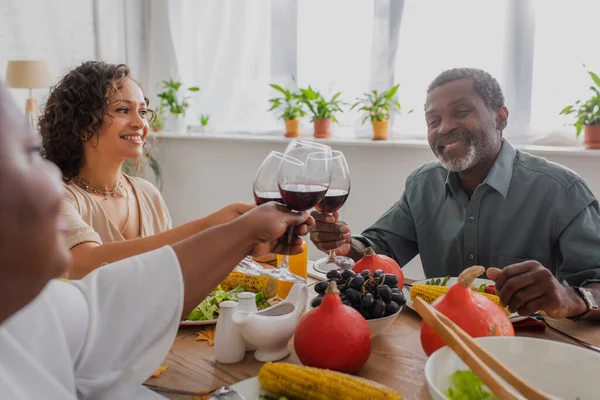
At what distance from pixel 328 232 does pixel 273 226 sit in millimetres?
525

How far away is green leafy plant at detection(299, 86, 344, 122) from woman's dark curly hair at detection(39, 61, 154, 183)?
169 centimetres

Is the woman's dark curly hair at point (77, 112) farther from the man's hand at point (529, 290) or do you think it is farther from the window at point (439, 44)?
the window at point (439, 44)

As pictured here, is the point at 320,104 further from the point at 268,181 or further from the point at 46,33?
the point at 268,181

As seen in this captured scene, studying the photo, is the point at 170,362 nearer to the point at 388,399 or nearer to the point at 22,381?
the point at 22,381

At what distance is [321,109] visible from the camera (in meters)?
3.49

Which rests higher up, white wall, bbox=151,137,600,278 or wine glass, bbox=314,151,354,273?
wine glass, bbox=314,151,354,273

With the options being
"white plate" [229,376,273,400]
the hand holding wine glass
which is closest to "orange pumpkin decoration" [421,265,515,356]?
"white plate" [229,376,273,400]

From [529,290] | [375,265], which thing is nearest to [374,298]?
[375,265]

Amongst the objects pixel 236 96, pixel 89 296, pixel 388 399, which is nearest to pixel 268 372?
pixel 388 399

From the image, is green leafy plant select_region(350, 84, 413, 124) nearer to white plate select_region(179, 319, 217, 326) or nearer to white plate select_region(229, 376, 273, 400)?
white plate select_region(179, 319, 217, 326)

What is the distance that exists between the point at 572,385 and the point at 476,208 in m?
1.06

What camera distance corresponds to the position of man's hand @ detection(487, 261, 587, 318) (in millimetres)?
1113

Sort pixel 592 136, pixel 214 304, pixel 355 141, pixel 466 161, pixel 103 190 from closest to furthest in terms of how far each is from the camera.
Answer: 1. pixel 214 304
2. pixel 466 161
3. pixel 103 190
4. pixel 592 136
5. pixel 355 141

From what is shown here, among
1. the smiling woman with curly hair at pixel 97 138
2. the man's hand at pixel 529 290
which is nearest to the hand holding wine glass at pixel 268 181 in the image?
the man's hand at pixel 529 290
